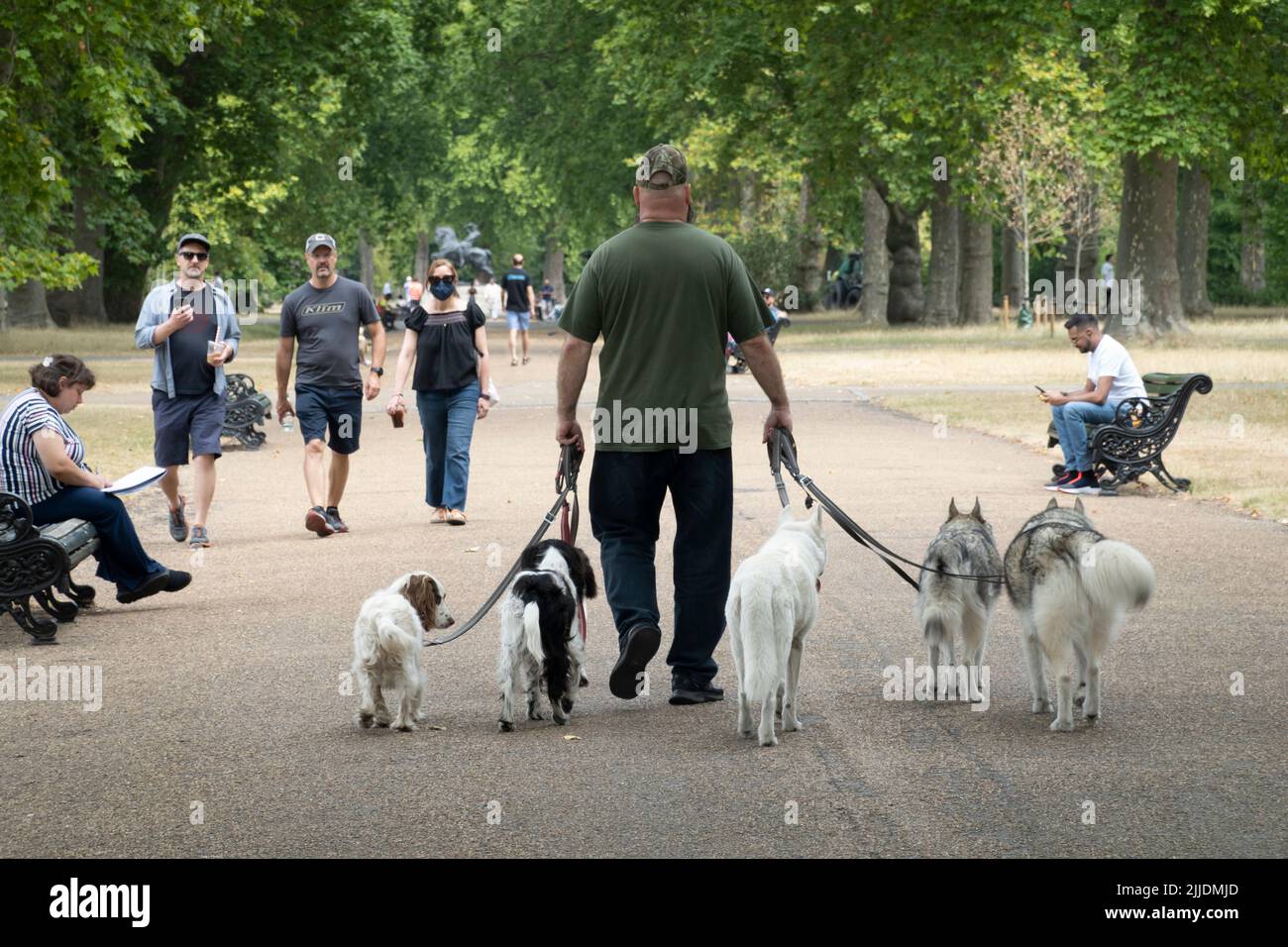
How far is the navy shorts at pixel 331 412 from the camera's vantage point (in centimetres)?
A: 1309

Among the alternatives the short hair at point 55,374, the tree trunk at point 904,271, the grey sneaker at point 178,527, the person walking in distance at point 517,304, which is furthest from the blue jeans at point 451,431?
the tree trunk at point 904,271

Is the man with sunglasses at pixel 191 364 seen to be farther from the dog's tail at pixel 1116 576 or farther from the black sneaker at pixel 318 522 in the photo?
the dog's tail at pixel 1116 576

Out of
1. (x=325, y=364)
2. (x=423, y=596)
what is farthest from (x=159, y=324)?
(x=423, y=596)

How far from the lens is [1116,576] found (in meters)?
6.66

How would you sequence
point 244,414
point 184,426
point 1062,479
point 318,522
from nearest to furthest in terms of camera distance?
point 184,426 → point 318,522 → point 1062,479 → point 244,414

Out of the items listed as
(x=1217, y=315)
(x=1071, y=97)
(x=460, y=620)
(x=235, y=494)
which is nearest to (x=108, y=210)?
(x=1071, y=97)

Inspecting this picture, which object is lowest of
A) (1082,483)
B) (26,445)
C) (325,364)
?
(1082,483)

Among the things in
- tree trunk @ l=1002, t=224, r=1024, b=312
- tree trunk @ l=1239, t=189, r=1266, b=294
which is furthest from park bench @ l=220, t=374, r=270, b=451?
tree trunk @ l=1239, t=189, r=1266, b=294

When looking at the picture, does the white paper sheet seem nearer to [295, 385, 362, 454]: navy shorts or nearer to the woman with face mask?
[295, 385, 362, 454]: navy shorts

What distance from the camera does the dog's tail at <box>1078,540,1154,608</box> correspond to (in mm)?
6602

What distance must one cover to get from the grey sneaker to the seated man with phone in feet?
23.1

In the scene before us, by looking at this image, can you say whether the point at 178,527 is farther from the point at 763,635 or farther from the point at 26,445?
the point at 763,635

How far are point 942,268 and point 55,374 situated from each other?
40.6 meters

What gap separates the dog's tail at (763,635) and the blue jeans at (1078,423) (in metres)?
9.42
